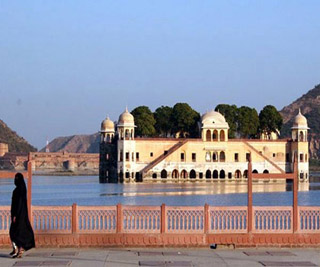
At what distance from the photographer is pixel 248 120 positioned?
278 feet

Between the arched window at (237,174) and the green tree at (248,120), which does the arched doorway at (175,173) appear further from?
the green tree at (248,120)

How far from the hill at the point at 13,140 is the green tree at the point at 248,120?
289 ft

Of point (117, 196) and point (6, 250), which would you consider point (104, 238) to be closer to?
point (6, 250)

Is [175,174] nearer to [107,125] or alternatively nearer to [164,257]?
[107,125]

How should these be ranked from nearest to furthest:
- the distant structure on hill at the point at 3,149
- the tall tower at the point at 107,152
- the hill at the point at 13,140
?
the tall tower at the point at 107,152 → the distant structure on hill at the point at 3,149 → the hill at the point at 13,140

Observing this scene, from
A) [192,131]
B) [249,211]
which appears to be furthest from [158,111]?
[249,211]

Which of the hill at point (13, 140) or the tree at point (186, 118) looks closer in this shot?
the tree at point (186, 118)

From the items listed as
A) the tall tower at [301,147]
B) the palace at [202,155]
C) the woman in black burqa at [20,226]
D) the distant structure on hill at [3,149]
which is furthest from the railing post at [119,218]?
the distant structure on hill at [3,149]

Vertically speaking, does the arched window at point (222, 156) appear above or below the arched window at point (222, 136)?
below

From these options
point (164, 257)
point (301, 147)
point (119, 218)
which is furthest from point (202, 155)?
point (164, 257)

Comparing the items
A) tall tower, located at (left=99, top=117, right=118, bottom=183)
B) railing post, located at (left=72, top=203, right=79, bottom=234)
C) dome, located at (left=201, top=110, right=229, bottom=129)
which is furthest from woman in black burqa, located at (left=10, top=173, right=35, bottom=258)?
tall tower, located at (left=99, top=117, right=118, bottom=183)

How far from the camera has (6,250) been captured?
15727 mm

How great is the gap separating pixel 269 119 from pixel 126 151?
1619cm

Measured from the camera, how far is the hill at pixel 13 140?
168375 millimetres
